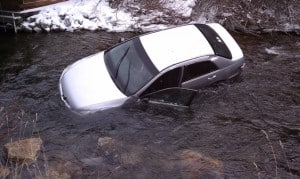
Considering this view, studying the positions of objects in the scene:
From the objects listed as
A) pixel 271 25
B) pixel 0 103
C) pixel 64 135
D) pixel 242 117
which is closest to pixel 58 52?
pixel 0 103

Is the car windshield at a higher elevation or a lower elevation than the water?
higher

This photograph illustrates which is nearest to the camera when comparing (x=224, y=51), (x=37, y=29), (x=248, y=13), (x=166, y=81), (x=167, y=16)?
(x=166, y=81)

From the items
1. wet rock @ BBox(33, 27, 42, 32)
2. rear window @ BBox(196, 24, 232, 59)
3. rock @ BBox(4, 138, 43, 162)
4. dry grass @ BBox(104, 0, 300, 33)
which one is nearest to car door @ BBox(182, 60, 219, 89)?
rear window @ BBox(196, 24, 232, 59)

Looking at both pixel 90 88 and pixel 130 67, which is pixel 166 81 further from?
pixel 90 88

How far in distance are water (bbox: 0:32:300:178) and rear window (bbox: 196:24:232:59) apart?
832 millimetres

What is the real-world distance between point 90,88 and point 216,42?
9.90 feet

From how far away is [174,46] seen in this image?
8336 mm

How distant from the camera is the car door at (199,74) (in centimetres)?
829

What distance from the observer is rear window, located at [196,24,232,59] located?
28.3ft

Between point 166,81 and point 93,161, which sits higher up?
point 166,81

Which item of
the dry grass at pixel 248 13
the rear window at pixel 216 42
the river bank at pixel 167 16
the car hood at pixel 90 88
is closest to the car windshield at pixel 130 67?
the car hood at pixel 90 88

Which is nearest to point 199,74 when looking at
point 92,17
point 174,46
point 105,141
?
point 174,46

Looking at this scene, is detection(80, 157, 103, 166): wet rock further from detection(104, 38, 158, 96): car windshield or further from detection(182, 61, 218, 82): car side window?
detection(182, 61, 218, 82): car side window

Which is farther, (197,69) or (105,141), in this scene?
(197,69)
